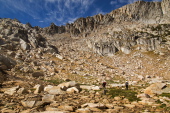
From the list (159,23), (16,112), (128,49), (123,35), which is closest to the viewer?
(16,112)

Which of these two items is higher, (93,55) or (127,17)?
(127,17)

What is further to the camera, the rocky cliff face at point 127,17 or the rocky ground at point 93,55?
the rocky cliff face at point 127,17

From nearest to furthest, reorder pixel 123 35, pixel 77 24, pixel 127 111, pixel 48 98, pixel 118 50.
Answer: pixel 127 111 → pixel 48 98 → pixel 118 50 → pixel 123 35 → pixel 77 24

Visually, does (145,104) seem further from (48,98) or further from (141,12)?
(141,12)

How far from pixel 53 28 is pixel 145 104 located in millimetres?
153857

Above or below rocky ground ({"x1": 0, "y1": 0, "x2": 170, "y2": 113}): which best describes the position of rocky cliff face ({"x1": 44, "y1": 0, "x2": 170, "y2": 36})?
above

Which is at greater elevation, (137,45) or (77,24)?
(77,24)

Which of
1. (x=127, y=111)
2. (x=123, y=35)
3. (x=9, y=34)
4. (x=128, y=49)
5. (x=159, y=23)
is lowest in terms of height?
(x=127, y=111)

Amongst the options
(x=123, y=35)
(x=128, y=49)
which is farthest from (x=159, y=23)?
(x=128, y=49)

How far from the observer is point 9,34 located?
70.6 meters

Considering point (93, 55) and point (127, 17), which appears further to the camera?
point (127, 17)

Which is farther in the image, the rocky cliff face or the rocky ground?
the rocky cliff face

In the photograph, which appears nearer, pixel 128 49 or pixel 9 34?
pixel 9 34

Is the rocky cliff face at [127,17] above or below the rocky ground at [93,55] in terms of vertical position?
above
